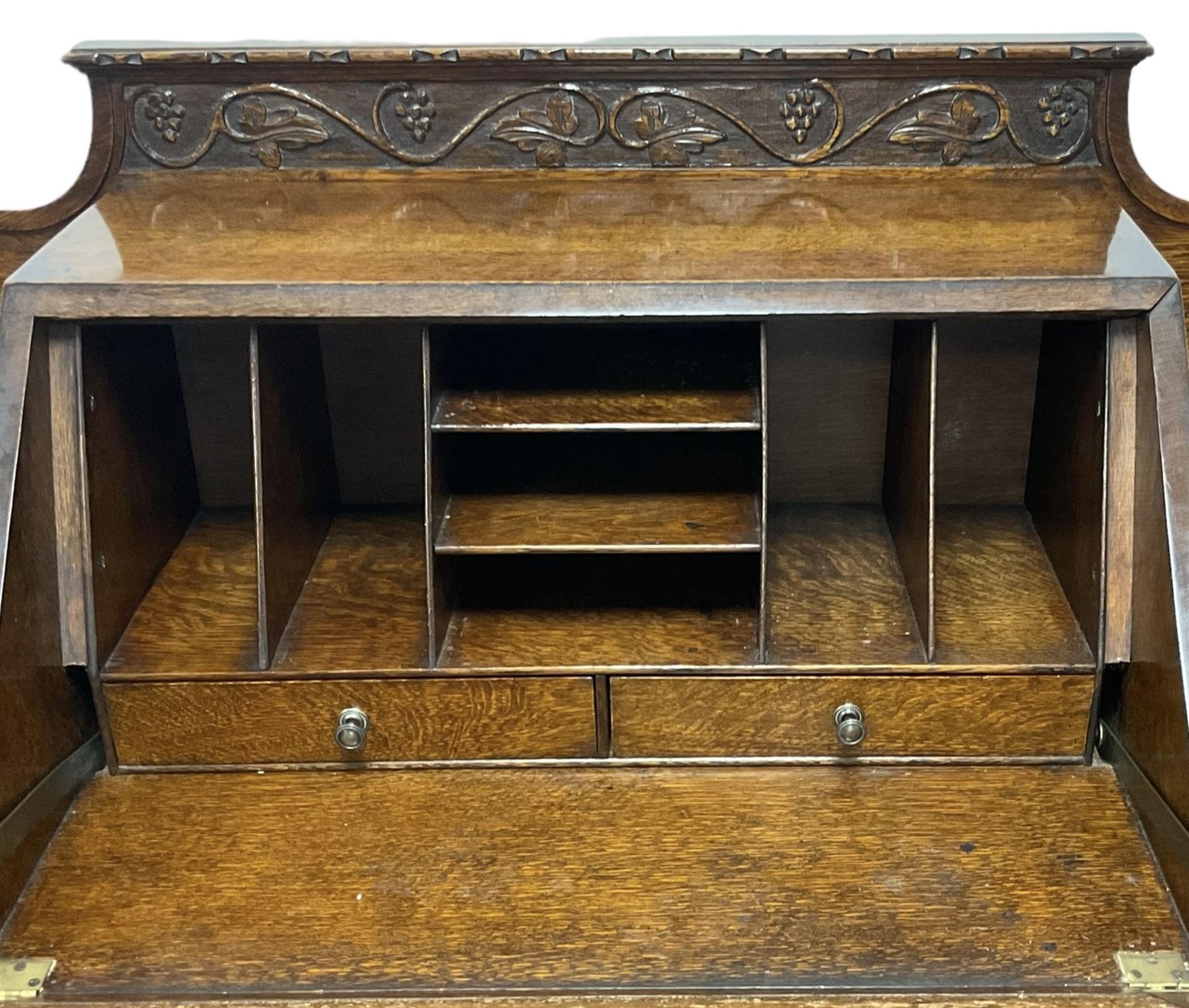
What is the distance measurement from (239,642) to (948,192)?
111 cm

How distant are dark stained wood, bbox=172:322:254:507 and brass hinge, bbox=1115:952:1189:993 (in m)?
1.31

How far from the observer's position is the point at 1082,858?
1.42m

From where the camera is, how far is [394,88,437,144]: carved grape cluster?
5.75 ft

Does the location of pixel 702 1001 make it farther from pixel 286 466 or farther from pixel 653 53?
pixel 653 53

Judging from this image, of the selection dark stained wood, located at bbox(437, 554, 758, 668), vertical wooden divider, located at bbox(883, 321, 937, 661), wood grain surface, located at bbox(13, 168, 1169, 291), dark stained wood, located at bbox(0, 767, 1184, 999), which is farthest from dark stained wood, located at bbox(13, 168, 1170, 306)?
dark stained wood, located at bbox(0, 767, 1184, 999)

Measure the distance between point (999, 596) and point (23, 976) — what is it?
4.07 ft

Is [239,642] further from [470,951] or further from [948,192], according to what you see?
[948,192]

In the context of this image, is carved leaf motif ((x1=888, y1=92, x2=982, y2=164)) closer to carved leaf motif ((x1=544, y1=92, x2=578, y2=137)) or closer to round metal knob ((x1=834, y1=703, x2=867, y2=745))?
carved leaf motif ((x1=544, y1=92, x2=578, y2=137))

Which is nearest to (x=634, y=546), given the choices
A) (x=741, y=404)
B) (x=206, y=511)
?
(x=741, y=404)

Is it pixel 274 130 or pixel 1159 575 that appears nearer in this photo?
pixel 1159 575

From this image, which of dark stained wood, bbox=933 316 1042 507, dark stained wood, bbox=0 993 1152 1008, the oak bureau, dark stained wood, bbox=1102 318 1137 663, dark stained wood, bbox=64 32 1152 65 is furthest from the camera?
dark stained wood, bbox=933 316 1042 507

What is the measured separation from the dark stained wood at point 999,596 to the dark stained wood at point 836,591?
0.06m

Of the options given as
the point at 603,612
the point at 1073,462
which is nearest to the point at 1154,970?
the point at 1073,462

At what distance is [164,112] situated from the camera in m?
1.76
